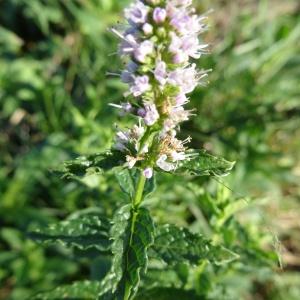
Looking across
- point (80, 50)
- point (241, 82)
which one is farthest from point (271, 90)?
point (80, 50)

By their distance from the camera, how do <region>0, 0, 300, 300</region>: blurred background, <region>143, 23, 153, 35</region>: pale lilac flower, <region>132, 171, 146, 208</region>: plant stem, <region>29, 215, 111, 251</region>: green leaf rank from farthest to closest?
<region>0, 0, 300, 300</region>: blurred background, <region>29, 215, 111, 251</region>: green leaf, <region>132, 171, 146, 208</region>: plant stem, <region>143, 23, 153, 35</region>: pale lilac flower

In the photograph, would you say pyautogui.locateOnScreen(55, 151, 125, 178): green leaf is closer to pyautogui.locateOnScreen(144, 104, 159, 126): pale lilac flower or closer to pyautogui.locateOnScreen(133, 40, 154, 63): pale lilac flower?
pyautogui.locateOnScreen(144, 104, 159, 126): pale lilac flower

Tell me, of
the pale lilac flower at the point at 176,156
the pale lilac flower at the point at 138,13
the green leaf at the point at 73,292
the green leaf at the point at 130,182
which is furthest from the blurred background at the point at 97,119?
the pale lilac flower at the point at 138,13

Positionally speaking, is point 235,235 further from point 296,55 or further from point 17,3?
point 17,3

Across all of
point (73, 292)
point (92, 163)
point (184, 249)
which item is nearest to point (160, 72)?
point (92, 163)

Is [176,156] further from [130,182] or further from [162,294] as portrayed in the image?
[162,294]

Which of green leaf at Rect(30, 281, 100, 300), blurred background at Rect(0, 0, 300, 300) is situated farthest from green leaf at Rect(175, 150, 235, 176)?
blurred background at Rect(0, 0, 300, 300)
